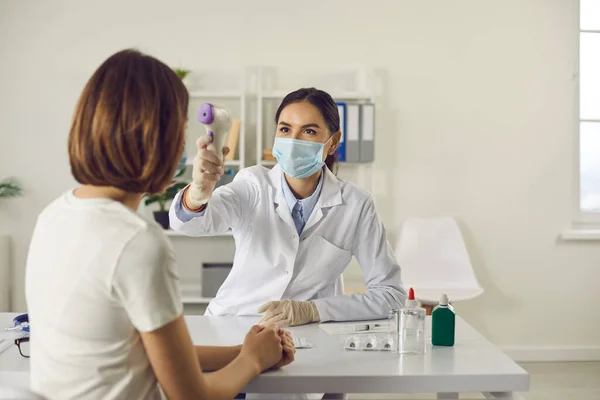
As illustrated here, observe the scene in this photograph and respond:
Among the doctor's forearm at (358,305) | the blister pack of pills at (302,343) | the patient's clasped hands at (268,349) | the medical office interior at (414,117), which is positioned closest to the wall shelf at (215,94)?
the medical office interior at (414,117)

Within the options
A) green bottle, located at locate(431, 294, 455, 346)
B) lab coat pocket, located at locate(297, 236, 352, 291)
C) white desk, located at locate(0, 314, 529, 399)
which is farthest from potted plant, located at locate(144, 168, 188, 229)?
green bottle, located at locate(431, 294, 455, 346)

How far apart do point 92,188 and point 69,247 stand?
12 centimetres

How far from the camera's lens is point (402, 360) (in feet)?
5.28

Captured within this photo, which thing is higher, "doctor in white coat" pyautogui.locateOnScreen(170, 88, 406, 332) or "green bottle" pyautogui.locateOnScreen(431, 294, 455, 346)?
"doctor in white coat" pyautogui.locateOnScreen(170, 88, 406, 332)

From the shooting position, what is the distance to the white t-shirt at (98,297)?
1.10 m

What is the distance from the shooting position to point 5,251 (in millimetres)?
4180

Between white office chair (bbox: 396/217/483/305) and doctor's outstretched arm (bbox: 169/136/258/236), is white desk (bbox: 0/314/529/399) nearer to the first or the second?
doctor's outstretched arm (bbox: 169/136/258/236)

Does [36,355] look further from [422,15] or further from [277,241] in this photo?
[422,15]

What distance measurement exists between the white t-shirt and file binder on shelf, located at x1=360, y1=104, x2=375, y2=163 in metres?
2.89

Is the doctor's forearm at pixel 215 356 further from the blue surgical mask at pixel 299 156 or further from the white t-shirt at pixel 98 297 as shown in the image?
the blue surgical mask at pixel 299 156

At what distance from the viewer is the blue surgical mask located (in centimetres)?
220

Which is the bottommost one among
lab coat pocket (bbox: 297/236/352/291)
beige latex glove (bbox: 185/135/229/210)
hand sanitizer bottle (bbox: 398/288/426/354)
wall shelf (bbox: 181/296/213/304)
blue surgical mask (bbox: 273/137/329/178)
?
wall shelf (bbox: 181/296/213/304)

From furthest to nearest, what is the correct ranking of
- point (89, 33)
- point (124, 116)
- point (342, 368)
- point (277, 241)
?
1. point (89, 33)
2. point (277, 241)
3. point (342, 368)
4. point (124, 116)

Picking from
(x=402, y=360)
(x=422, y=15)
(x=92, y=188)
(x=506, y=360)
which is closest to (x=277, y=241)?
(x=402, y=360)
